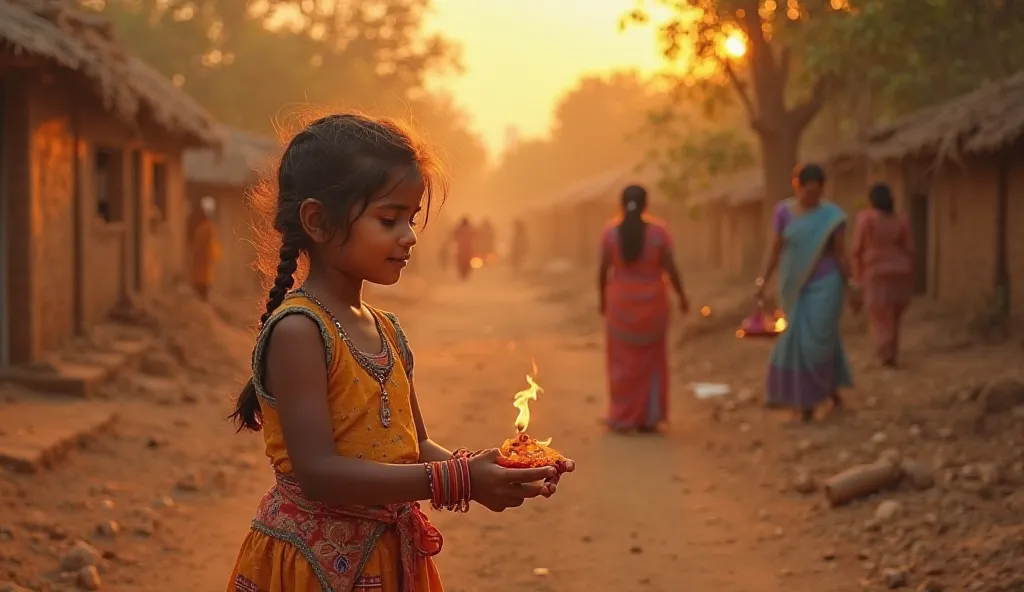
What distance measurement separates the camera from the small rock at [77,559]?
17.4 feet

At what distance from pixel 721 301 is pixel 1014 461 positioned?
13953 millimetres

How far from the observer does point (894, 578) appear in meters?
5.09

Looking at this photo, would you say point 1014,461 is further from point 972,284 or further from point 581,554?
point 972,284

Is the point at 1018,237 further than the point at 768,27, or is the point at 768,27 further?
the point at 768,27

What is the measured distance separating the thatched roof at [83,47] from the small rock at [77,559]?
416 centimetres

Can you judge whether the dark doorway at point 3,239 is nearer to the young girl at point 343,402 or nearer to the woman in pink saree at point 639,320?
the woman in pink saree at point 639,320

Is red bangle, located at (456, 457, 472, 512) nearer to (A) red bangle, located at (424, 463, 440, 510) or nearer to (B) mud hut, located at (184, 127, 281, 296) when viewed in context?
(A) red bangle, located at (424, 463, 440, 510)

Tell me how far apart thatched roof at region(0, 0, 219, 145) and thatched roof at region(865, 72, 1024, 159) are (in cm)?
846

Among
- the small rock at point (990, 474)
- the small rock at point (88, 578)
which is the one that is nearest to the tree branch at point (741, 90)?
the small rock at point (990, 474)

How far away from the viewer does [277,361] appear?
91.5 inches

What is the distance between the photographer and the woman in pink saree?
8.86 meters

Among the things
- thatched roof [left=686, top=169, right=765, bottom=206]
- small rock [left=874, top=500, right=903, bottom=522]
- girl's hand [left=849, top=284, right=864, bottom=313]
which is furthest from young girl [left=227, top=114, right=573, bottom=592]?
thatched roof [left=686, top=169, right=765, bottom=206]

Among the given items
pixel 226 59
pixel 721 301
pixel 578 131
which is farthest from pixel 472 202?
pixel 721 301

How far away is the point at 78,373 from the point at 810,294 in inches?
234
